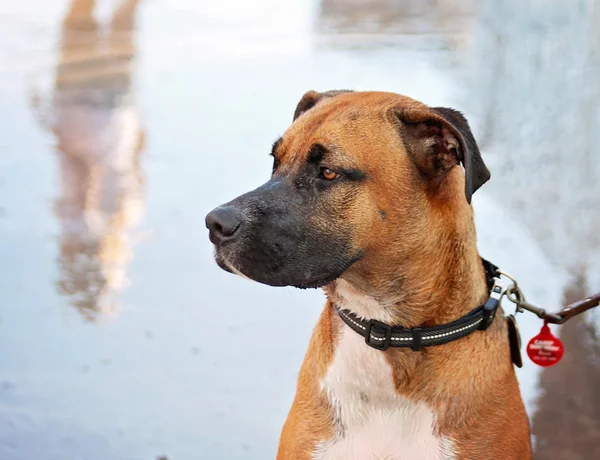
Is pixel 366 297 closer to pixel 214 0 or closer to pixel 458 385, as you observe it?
pixel 458 385

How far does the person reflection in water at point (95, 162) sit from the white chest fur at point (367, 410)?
2.59 meters

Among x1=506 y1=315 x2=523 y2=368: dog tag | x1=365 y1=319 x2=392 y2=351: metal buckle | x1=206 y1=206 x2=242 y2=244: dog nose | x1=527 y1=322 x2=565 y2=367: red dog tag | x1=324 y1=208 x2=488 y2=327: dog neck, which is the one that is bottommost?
x1=527 y1=322 x2=565 y2=367: red dog tag

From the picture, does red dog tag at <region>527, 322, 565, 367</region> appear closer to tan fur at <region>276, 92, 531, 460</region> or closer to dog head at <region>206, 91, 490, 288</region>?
tan fur at <region>276, 92, 531, 460</region>

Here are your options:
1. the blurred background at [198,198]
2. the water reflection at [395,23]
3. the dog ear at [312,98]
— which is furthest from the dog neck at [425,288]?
the water reflection at [395,23]

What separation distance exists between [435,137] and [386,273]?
1.43 ft

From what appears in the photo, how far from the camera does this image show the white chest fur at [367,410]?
288 cm

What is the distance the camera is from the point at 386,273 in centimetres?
288

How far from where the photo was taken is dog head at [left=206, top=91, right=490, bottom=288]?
8.93ft

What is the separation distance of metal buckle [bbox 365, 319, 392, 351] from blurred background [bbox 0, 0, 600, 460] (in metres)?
1.50

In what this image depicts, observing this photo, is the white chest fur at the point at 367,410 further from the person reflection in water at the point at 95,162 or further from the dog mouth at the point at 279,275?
the person reflection in water at the point at 95,162

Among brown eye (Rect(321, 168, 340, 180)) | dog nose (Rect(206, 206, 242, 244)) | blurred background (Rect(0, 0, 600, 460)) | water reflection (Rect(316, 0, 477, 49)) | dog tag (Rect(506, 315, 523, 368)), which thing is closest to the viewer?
dog nose (Rect(206, 206, 242, 244))

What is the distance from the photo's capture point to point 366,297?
2.91 m

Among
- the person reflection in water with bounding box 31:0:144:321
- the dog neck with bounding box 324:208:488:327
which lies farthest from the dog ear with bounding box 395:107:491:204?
the person reflection in water with bounding box 31:0:144:321

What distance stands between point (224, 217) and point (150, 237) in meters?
3.59
